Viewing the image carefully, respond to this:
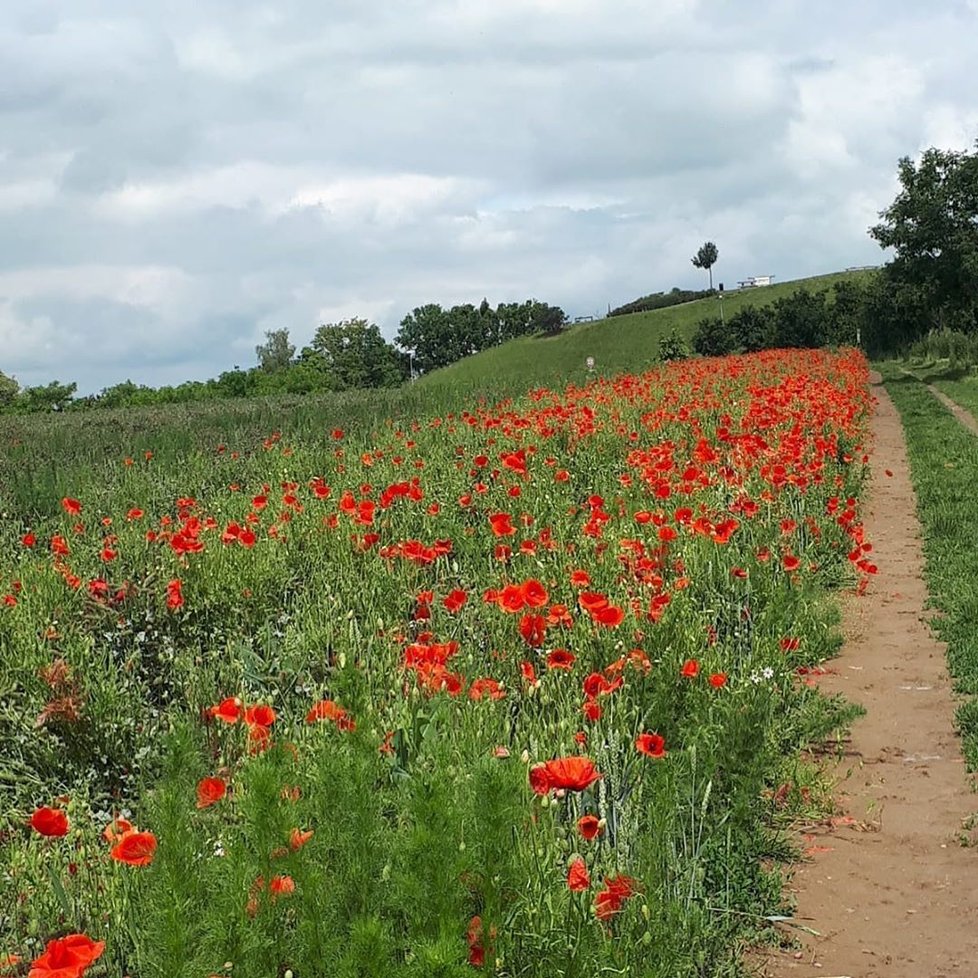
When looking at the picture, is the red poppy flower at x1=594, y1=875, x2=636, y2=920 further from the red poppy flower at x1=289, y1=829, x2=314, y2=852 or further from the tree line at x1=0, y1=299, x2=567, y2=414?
the tree line at x1=0, y1=299, x2=567, y2=414

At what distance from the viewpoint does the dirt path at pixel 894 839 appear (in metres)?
3.63

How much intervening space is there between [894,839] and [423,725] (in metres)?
1.97

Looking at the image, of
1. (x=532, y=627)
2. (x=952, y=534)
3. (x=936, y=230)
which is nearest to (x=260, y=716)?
(x=532, y=627)

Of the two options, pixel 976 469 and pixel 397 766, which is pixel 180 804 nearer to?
pixel 397 766

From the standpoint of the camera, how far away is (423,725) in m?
3.68

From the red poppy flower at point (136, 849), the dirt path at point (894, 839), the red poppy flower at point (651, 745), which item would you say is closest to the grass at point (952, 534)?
the dirt path at point (894, 839)

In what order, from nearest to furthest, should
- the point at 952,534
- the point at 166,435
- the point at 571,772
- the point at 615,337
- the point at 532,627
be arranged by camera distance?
the point at 571,772 < the point at 532,627 < the point at 952,534 < the point at 166,435 < the point at 615,337

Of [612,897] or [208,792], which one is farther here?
[208,792]

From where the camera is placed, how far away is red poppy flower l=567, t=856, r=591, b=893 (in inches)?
108

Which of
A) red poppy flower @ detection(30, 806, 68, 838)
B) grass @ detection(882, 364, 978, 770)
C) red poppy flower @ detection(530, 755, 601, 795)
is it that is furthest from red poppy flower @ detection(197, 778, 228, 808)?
grass @ detection(882, 364, 978, 770)

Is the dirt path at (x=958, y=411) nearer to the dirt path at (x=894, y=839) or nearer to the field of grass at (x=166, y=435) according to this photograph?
the field of grass at (x=166, y=435)

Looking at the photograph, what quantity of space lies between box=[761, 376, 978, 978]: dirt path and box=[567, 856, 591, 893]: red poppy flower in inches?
42.8

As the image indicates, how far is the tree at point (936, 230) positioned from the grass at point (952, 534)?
12.4 metres

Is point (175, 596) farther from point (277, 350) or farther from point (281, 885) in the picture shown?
point (277, 350)
